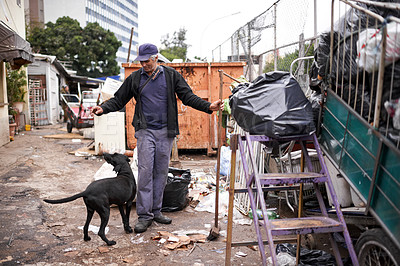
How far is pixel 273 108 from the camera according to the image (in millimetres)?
3045

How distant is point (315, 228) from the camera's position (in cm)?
257

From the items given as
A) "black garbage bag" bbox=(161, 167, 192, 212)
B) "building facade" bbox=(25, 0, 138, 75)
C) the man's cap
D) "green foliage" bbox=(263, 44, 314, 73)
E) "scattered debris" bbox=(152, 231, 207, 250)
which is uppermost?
"building facade" bbox=(25, 0, 138, 75)

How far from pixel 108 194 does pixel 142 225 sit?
64cm

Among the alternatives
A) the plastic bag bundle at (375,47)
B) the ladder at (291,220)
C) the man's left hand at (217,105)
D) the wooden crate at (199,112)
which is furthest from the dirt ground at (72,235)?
the wooden crate at (199,112)

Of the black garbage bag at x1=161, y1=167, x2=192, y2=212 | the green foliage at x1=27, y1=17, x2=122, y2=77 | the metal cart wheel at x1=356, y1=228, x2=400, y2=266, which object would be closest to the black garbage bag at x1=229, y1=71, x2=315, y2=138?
the metal cart wheel at x1=356, y1=228, x2=400, y2=266

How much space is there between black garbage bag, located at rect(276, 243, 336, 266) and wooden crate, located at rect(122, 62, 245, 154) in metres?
5.65

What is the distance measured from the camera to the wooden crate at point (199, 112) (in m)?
8.83

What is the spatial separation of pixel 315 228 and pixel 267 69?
6633 mm

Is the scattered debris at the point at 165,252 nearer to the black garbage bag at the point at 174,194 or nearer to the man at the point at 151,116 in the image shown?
the man at the point at 151,116

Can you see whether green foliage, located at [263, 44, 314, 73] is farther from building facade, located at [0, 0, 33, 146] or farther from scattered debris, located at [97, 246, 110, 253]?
building facade, located at [0, 0, 33, 146]

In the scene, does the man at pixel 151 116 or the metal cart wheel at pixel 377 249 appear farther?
the man at pixel 151 116

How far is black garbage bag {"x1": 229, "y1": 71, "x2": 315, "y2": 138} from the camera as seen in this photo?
9.79 ft

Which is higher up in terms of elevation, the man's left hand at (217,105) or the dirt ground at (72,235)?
the man's left hand at (217,105)

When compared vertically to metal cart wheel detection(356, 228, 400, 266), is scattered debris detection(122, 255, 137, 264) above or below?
below
